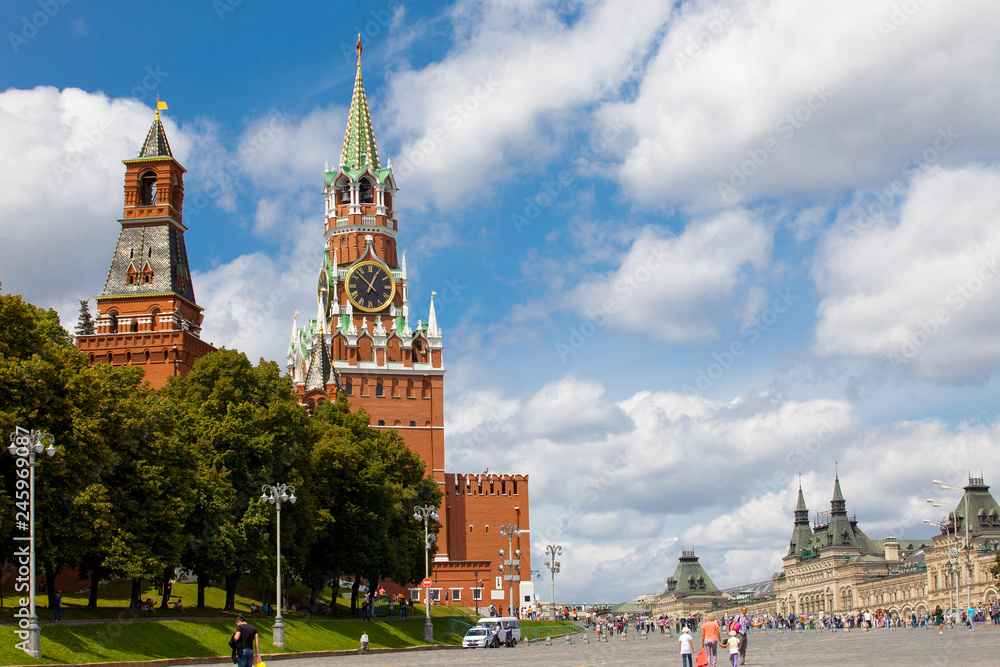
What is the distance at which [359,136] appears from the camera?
135 metres

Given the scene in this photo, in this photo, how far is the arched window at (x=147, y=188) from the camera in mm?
86250

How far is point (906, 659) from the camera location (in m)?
34.4

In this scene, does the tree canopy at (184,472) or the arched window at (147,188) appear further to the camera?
the arched window at (147,188)

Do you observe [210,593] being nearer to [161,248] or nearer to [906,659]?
[161,248]

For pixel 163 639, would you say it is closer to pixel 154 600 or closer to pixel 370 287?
pixel 154 600

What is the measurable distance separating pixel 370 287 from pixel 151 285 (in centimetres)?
4356

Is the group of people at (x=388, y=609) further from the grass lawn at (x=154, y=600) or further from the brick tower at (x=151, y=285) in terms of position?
the brick tower at (x=151, y=285)

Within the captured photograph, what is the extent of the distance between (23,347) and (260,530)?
1524 cm

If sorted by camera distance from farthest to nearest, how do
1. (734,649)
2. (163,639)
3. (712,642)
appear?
(163,639)
(734,649)
(712,642)

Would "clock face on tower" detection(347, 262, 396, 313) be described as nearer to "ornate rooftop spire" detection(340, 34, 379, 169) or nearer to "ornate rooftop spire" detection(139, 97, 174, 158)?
"ornate rooftop spire" detection(340, 34, 379, 169)

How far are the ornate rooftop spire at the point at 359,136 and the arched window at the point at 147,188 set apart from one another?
46030 mm

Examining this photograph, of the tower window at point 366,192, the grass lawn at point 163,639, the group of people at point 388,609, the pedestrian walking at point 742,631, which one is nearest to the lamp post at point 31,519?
the grass lawn at point 163,639

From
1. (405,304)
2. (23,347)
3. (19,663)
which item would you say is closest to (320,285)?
(405,304)

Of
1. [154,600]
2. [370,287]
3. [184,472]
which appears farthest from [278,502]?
[370,287]
